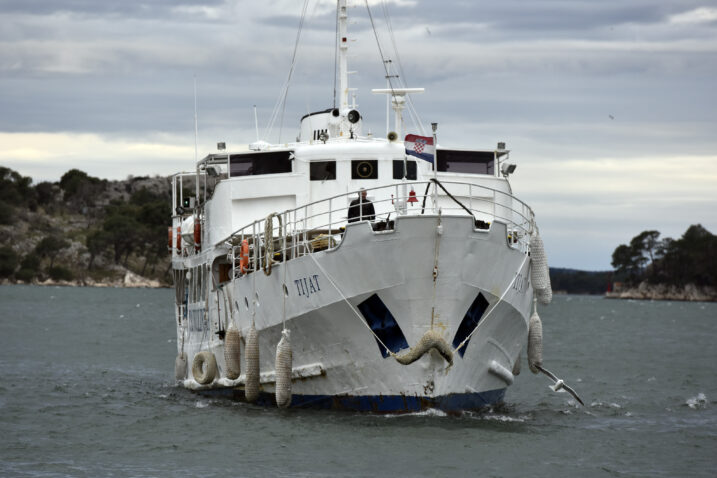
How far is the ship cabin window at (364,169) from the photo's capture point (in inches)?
887

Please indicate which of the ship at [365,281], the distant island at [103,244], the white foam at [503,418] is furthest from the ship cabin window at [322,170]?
the distant island at [103,244]

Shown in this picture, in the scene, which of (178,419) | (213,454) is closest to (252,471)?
(213,454)

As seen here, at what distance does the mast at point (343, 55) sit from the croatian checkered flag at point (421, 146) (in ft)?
20.3

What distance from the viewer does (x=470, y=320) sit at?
18.8 meters

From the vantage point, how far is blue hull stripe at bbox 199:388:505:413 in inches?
728

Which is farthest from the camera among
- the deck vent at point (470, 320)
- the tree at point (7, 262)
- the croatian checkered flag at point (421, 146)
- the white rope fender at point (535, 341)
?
the tree at point (7, 262)

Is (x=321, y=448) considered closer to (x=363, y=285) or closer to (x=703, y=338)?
(x=363, y=285)

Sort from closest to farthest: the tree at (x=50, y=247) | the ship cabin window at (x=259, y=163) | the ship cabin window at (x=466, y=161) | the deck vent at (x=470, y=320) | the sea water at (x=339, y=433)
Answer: the sea water at (x=339, y=433), the deck vent at (x=470, y=320), the ship cabin window at (x=259, y=163), the ship cabin window at (x=466, y=161), the tree at (x=50, y=247)

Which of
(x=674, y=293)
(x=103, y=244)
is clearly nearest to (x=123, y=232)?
(x=103, y=244)

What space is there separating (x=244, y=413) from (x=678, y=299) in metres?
173

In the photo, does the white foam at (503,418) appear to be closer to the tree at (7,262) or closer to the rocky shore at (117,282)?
the tree at (7,262)

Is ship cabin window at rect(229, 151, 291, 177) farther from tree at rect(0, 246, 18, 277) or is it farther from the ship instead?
tree at rect(0, 246, 18, 277)

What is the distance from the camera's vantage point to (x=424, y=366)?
18.3 meters

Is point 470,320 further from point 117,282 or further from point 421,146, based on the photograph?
point 117,282
